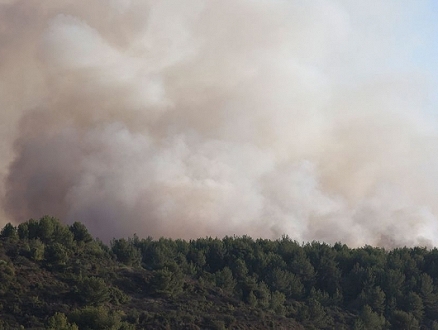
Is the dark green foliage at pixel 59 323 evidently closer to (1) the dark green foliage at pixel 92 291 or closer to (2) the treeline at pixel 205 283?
(2) the treeline at pixel 205 283

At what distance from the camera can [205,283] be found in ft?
334

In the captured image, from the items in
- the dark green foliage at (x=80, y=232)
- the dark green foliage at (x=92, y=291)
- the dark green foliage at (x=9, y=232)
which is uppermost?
the dark green foliage at (x=80, y=232)

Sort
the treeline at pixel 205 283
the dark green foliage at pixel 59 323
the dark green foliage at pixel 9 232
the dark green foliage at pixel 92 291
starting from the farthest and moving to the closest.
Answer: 1. the dark green foliage at pixel 9 232
2. the dark green foliage at pixel 92 291
3. the treeline at pixel 205 283
4. the dark green foliage at pixel 59 323

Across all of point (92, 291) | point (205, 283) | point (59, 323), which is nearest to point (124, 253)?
point (205, 283)

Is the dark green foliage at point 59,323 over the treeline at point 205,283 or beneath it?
beneath

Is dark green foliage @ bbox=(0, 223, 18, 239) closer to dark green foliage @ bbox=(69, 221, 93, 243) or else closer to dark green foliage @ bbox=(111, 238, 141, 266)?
dark green foliage @ bbox=(69, 221, 93, 243)

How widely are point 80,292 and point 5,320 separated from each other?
10.0 m

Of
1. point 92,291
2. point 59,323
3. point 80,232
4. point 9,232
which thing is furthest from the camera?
point 80,232

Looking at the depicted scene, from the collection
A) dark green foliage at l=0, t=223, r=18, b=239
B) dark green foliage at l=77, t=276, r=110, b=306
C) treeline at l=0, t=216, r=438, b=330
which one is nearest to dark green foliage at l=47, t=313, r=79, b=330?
treeline at l=0, t=216, r=438, b=330

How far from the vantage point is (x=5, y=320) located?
73.8m

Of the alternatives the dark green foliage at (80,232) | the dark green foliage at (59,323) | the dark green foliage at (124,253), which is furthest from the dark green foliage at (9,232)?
the dark green foliage at (59,323)

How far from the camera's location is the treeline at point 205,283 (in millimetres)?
80250

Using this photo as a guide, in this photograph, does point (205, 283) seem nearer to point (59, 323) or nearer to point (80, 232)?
point (80, 232)

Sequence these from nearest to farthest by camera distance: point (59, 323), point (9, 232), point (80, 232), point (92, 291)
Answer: point (59, 323) → point (92, 291) → point (9, 232) → point (80, 232)
